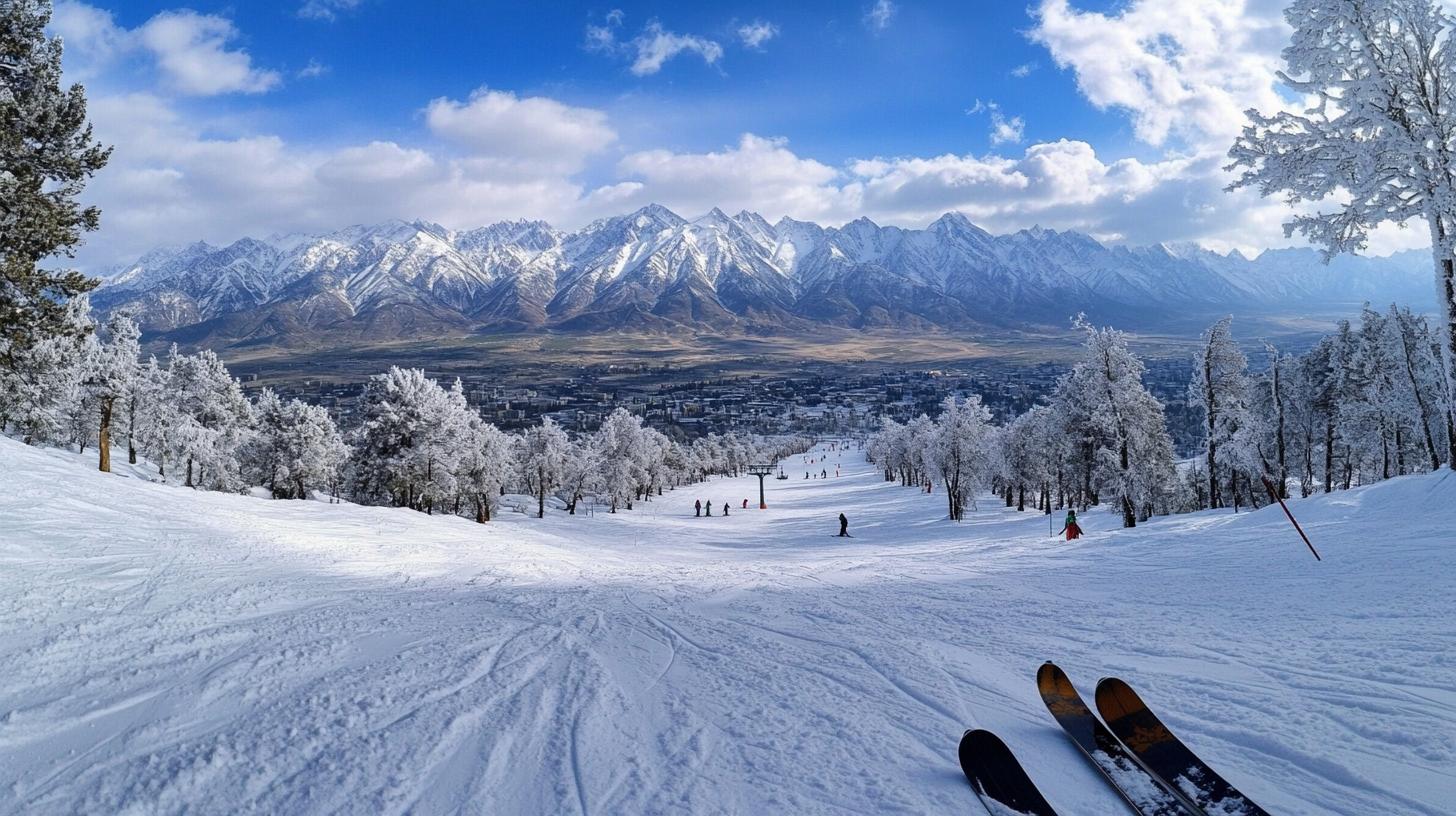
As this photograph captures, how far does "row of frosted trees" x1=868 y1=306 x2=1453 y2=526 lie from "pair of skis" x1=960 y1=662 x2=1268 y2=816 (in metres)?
26.6

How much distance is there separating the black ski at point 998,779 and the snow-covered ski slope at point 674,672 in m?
0.24

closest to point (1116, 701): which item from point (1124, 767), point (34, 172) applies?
point (1124, 767)

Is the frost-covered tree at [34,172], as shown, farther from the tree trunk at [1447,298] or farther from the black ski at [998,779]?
the tree trunk at [1447,298]

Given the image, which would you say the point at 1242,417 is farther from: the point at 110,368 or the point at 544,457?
the point at 110,368

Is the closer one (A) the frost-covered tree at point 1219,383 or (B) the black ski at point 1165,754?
(B) the black ski at point 1165,754

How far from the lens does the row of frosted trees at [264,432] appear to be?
38812mm

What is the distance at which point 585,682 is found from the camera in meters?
7.77

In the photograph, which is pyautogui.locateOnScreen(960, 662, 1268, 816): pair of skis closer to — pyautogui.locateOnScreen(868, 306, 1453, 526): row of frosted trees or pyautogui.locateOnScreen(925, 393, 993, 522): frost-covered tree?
pyautogui.locateOnScreen(868, 306, 1453, 526): row of frosted trees

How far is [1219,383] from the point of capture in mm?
32469

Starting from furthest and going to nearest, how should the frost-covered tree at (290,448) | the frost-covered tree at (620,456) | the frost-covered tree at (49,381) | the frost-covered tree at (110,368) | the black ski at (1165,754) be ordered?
A: the frost-covered tree at (620,456)
the frost-covered tree at (290,448)
the frost-covered tree at (110,368)
the frost-covered tree at (49,381)
the black ski at (1165,754)

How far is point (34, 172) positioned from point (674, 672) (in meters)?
24.9

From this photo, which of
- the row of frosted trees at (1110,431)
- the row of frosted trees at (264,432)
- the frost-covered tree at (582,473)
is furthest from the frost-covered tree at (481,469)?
the row of frosted trees at (1110,431)

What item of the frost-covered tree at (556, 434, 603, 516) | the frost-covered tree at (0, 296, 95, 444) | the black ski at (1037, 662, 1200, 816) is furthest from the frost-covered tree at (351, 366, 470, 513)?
the black ski at (1037, 662, 1200, 816)

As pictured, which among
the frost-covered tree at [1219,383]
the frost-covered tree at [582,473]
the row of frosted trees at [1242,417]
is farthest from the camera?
the frost-covered tree at [582,473]
